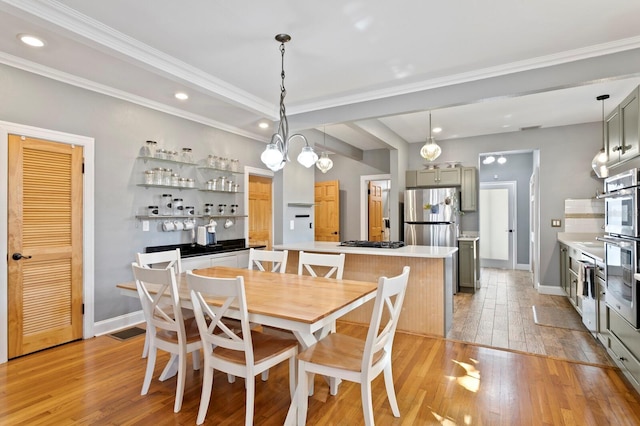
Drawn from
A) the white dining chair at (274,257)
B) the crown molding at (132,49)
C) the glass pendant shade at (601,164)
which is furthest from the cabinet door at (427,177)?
the white dining chair at (274,257)

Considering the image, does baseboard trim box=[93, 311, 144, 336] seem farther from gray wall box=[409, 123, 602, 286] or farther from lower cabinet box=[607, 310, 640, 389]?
gray wall box=[409, 123, 602, 286]

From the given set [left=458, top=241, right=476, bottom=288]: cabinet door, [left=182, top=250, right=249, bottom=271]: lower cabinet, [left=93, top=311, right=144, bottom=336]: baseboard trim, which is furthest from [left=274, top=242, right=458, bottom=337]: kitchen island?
[left=93, top=311, right=144, bottom=336]: baseboard trim

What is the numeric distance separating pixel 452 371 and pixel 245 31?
2969 mm

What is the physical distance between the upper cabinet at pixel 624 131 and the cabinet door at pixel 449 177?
2.49m

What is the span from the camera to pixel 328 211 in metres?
7.29

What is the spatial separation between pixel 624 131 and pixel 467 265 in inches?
117

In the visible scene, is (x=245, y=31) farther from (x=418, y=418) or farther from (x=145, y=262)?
(x=418, y=418)

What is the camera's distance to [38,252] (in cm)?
307

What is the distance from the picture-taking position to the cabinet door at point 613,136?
305 cm

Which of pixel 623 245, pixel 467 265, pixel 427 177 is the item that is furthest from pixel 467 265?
pixel 623 245

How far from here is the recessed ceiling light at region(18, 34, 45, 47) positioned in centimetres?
252

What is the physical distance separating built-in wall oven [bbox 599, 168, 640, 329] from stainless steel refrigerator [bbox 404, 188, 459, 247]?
2.57m

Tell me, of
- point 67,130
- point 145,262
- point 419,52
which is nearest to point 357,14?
point 419,52

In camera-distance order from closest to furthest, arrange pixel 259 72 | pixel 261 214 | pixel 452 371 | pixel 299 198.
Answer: pixel 452 371, pixel 259 72, pixel 299 198, pixel 261 214
